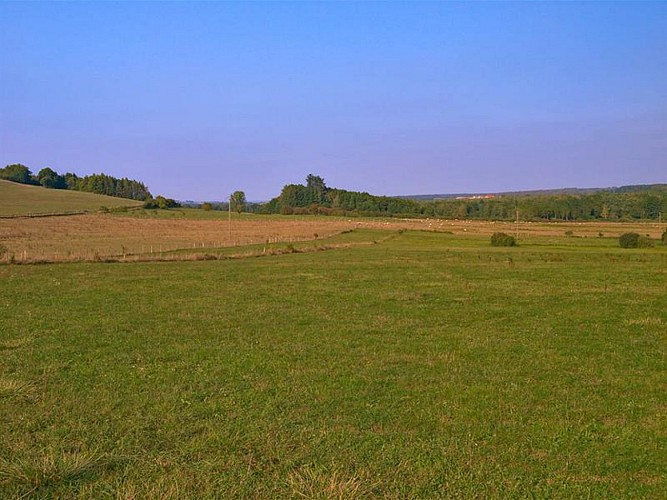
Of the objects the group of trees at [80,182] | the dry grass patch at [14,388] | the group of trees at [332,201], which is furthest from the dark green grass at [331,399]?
the group of trees at [332,201]

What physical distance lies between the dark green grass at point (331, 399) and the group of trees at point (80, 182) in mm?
121279

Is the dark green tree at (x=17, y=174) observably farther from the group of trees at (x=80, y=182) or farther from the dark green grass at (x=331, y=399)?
the dark green grass at (x=331, y=399)

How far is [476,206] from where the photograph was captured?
544 ft

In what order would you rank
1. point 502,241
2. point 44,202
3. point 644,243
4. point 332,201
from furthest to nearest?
1. point 332,201
2. point 44,202
3. point 502,241
4. point 644,243

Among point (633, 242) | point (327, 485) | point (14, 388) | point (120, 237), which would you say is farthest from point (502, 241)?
point (327, 485)

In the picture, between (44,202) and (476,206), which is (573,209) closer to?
(476,206)

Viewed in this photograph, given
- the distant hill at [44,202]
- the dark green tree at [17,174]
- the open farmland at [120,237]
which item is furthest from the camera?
the dark green tree at [17,174]

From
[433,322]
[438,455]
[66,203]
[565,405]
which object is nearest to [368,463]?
[438,455]

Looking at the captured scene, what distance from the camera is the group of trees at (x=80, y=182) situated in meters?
131

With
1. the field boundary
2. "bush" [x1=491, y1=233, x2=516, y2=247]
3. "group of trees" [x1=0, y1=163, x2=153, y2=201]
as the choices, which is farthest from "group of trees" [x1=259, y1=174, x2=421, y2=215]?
"bush" [x1=491, y1=233, x2=516, y2=247]

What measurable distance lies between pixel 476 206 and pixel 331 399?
163250 millimetres

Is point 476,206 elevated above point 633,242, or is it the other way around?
point 476,206

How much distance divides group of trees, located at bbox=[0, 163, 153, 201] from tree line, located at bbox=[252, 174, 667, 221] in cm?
3118

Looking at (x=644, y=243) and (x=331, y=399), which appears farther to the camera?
(x=644, y=243)
